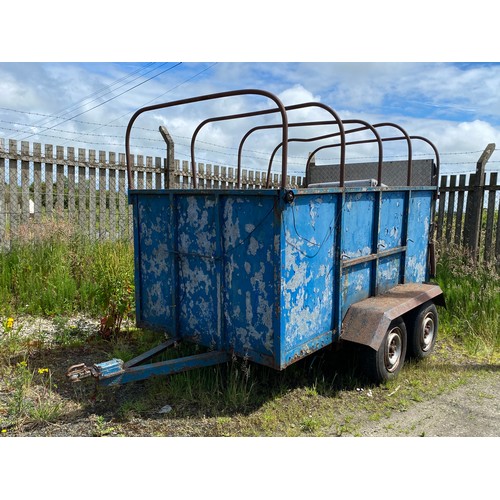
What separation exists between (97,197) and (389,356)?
5884 millimetres

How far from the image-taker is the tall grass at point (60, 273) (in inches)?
222

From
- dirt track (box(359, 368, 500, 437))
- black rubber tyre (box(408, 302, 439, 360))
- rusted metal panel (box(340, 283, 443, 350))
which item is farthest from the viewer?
black rubber tyre (box(408, 302, 439, 360))

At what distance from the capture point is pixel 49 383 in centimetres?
395

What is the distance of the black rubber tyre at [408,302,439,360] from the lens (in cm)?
465

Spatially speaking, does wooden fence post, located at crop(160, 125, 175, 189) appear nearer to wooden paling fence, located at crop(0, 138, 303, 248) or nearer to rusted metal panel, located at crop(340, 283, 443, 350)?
wooden paling fence, located at crop(0, 138, 303, 248)

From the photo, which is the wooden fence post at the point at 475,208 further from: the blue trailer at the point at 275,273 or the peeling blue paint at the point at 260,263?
the peeling blue paint at the point at 260,263

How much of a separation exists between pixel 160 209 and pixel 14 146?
4.19m

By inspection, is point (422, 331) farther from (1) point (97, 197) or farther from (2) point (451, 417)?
(1) point (97, 197)

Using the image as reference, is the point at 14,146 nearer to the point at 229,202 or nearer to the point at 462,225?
the point at 229,202

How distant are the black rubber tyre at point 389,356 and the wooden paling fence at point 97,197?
3656mm

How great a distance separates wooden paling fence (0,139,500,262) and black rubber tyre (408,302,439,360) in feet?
9.28

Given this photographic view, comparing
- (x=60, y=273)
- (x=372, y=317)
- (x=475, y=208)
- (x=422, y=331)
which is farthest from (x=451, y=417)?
(x=475, y=208)

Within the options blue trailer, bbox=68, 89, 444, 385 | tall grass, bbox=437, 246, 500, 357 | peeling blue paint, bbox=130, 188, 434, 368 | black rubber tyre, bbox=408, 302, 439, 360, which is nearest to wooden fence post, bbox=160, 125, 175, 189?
blue trailer, bbox=68, 89, 444, 385

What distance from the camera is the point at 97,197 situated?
8.03 meters
